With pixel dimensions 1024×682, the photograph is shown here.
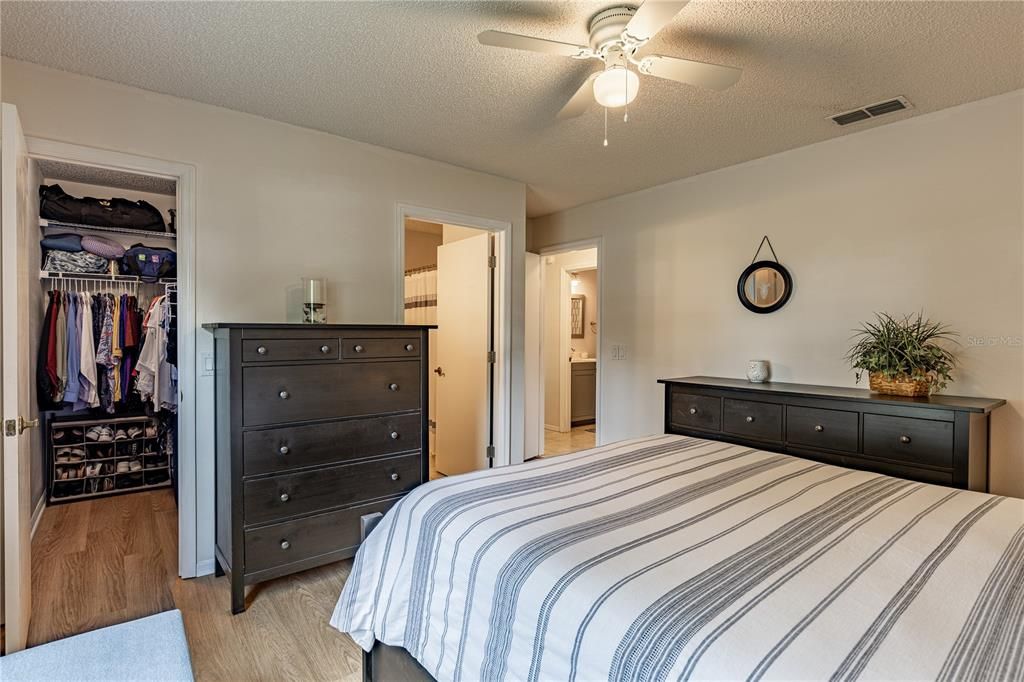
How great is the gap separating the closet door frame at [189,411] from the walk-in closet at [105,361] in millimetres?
460

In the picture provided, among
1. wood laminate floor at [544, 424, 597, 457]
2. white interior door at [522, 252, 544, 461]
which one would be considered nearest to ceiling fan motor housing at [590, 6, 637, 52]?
white interior door at [522, 252, 544, 461]

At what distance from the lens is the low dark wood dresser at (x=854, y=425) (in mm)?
2164

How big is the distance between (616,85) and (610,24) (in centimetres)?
22

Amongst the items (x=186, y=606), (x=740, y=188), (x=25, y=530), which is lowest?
(x=186, y=606)

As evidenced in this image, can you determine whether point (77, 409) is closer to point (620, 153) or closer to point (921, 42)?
point (620, 153)

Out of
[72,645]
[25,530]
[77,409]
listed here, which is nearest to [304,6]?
[25,530]

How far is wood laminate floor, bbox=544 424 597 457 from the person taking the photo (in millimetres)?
5320

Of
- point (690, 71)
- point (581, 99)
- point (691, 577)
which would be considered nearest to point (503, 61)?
point (581, 99)

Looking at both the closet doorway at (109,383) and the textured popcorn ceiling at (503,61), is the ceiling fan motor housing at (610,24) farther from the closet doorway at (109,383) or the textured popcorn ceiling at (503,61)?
the closet doorway at (109,383)

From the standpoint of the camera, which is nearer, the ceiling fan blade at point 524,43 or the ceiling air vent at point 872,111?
the ceiling fan blade at point 524,43

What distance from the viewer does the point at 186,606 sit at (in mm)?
2260

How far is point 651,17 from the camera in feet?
5.00

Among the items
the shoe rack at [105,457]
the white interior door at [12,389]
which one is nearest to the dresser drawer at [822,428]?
the white interior door at [12,389]

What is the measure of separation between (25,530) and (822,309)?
13.4 ft
